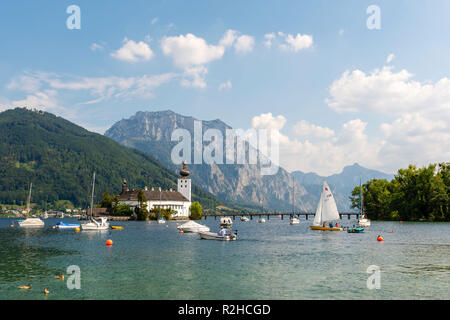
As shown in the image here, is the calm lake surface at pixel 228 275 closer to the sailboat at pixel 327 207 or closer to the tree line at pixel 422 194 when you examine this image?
the sailboat at pixel 327 207

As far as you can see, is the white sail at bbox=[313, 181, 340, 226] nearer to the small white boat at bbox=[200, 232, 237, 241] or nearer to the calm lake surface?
the small white boat at bbox=[200, 232, 237, 241]

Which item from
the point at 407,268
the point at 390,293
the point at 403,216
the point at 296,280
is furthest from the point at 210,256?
the point at 403,216

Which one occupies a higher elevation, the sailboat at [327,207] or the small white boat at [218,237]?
the sailboat at [327,207]

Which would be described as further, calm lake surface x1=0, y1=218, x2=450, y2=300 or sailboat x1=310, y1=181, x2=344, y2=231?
sailboat x1=310, y1=181, x2=344, y2=231

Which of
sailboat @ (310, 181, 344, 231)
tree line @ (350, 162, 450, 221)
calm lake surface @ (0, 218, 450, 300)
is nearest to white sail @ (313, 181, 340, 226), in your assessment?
sailboat @ (310, 181, 344, 231)

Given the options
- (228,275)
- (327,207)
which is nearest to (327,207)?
(327,207)

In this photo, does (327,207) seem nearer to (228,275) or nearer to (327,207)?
(327,207)

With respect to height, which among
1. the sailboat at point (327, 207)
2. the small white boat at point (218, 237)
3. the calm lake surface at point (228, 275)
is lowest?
the small white boat at point (218, 237)

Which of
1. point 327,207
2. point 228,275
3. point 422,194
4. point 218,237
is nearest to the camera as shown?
point 228,275

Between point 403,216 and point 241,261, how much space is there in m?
160

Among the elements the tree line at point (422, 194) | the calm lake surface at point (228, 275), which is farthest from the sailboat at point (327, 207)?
the tree line at point (422, 194)
